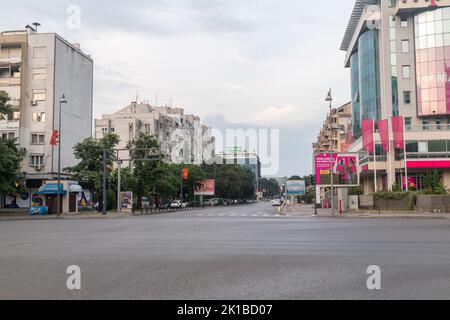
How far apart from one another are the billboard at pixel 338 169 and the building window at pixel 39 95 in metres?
34.8

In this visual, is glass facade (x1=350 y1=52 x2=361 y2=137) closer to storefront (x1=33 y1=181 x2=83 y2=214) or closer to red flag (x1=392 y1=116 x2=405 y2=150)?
red flag (x1=392 y1=116 x2=405 y2=150)

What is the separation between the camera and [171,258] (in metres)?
12.3

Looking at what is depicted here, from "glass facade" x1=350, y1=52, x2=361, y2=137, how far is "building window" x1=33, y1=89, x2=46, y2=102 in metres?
51.0

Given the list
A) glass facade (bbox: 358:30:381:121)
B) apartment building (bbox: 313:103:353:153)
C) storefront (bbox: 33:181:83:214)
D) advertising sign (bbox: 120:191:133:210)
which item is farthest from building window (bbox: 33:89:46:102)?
apartment building (bbox: 313:103:353:153)

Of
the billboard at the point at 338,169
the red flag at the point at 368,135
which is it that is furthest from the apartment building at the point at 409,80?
the billboard at the point at 338,169

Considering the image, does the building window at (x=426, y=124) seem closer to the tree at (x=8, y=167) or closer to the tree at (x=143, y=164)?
the tree at (x=143, y=164)

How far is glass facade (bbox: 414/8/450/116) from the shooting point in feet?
222

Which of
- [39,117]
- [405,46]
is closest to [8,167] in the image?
[39,117]

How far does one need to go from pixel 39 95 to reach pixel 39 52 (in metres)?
5.46

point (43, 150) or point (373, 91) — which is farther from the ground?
point (373, 91)

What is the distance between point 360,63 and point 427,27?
1265 cm

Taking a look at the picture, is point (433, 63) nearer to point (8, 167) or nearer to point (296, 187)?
point (296, 187)

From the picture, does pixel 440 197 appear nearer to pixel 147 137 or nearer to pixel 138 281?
pixel 147 137
